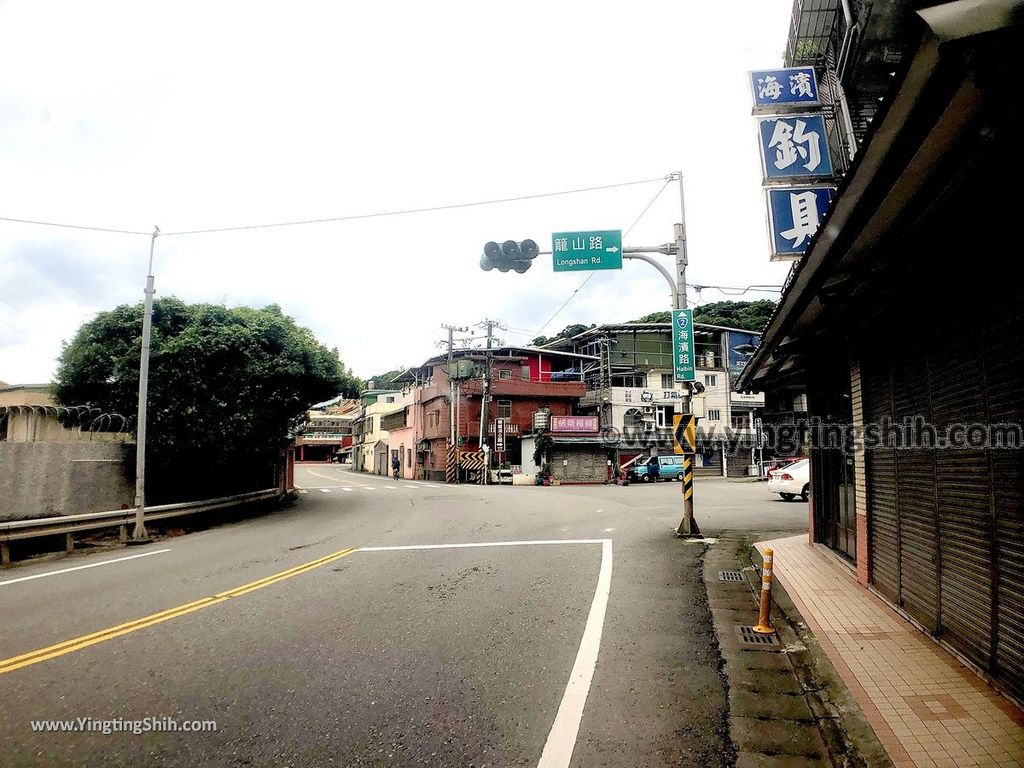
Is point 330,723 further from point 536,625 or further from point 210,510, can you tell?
point 210,510

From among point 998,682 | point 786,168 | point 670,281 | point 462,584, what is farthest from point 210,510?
point 998,682

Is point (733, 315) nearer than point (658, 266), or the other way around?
point (658, 266)

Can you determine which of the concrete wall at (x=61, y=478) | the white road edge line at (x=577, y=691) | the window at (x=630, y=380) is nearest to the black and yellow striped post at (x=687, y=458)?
the white road edge line at (x=577, y=691)

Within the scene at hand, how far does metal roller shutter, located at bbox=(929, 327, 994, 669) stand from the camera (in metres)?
4.27

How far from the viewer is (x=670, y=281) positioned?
1217 centimetres

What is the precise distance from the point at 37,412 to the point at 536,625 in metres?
17.8

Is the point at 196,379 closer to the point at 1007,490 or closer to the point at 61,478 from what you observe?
the point at 61,478

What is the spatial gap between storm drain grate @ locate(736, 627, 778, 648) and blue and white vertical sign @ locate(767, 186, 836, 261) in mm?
4948

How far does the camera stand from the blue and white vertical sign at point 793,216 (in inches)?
319

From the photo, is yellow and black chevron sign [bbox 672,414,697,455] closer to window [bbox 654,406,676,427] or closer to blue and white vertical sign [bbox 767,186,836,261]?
blue and white vertical sign [bbox 767,186,836,261]

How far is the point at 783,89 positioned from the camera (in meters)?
8.66

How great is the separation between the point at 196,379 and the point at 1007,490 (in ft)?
54.3

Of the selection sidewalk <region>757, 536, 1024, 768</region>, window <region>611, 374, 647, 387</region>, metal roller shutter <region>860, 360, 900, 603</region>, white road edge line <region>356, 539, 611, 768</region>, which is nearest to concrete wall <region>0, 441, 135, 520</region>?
white road edge line <region>356, 539, 611, 768</region>

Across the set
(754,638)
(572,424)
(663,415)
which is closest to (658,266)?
(754,638)
